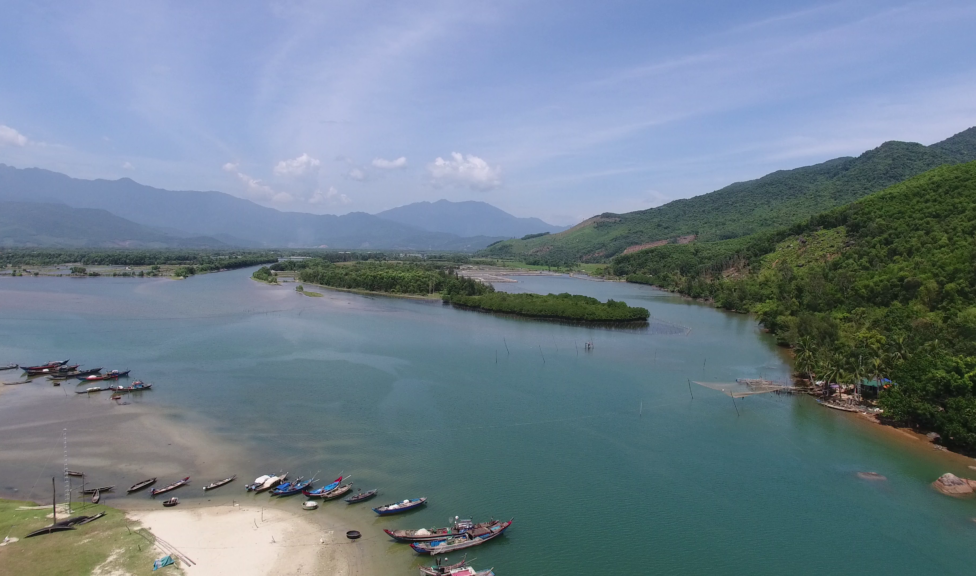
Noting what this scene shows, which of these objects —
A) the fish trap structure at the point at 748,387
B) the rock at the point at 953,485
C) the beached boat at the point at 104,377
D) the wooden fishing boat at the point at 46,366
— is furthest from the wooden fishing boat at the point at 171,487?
the rock at the point at 953,485

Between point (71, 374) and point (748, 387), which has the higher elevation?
point (748, 387)

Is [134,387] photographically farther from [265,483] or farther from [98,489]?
[265,483]

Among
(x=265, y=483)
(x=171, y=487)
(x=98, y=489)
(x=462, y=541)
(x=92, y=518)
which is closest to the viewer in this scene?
(x=462, y=541)

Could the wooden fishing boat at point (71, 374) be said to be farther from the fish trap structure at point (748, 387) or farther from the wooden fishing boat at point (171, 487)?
the fish trap structure at point (748, 387)

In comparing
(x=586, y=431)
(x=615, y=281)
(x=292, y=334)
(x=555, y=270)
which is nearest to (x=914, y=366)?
(x=586, y=431)

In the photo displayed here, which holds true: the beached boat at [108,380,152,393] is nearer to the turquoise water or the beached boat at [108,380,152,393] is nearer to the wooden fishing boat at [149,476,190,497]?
the turquoise water

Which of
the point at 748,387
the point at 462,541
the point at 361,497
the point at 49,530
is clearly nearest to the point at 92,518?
the point at 49,530

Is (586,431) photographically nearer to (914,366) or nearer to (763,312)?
(914,366)
